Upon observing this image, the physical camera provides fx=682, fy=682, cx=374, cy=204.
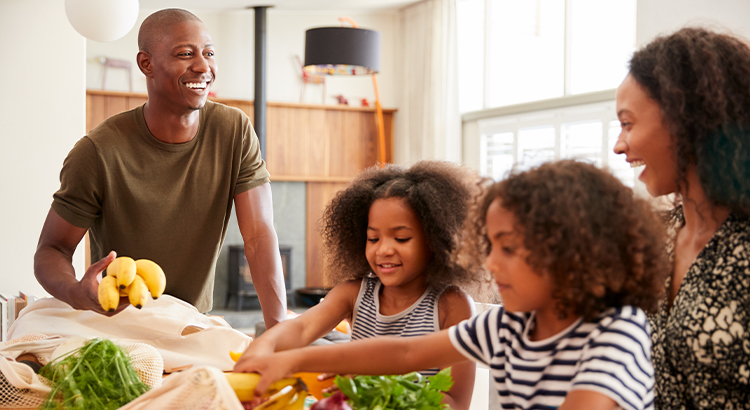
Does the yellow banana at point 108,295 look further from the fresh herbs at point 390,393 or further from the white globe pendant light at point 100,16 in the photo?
the white globe pendant light at point 100,16

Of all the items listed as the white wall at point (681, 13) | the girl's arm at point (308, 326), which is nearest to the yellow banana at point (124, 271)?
the girl's arm at point (308, 326)

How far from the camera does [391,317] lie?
4.90ft

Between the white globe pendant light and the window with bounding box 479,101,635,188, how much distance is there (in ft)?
10.9

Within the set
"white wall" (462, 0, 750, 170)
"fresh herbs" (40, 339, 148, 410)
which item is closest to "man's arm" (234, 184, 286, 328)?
"fresh herbs" (40, 339, 148, 410)

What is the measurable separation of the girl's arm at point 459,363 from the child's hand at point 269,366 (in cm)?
40

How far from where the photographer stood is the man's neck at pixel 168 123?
1.88 m

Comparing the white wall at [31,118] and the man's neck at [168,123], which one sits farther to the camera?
the white wall at [31,118]

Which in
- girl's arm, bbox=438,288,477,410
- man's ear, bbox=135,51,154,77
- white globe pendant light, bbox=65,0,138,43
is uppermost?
white globe pendant light, bbox=65,0,138,43

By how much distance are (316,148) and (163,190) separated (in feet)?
20.8

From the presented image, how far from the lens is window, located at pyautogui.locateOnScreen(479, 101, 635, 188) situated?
6.12m

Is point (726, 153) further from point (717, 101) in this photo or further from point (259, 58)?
point (259, 58)

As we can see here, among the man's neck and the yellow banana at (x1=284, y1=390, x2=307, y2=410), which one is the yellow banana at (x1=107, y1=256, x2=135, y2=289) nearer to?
the yellow banana at (x1=284, y1=390, x2=307, y2=410)

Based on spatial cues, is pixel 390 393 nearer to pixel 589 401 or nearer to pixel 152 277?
pixel 589 401

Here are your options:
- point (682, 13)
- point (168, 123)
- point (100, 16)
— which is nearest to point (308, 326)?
point (168, 123)
